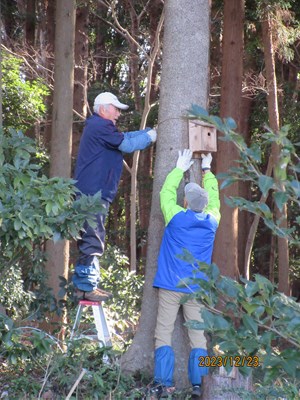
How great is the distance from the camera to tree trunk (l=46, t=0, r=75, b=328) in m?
14.6

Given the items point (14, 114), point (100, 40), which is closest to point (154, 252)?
point (14, 114)

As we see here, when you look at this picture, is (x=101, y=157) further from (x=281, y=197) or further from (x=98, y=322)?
(x=281, y=197)

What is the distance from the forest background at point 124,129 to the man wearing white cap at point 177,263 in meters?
0.44

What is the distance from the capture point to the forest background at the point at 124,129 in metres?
6.07

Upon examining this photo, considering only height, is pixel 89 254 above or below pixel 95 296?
above

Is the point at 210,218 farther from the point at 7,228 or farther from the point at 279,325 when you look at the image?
the point at 279,325

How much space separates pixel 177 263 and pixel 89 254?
894mm

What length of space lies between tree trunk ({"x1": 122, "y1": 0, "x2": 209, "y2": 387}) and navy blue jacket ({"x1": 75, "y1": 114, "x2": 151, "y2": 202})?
10.9 inches

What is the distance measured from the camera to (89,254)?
7.54 metres

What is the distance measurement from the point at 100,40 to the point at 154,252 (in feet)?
70.3

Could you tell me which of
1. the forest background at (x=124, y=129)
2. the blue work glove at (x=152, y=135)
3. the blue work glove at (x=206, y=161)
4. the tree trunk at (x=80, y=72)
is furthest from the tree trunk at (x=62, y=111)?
the blue work glove at (x=206, y=161)

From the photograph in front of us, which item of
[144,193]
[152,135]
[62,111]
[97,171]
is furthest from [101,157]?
[144,193]

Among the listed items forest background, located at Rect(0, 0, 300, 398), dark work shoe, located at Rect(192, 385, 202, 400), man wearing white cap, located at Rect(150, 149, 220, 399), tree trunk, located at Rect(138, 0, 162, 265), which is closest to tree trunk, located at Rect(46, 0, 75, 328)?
forest background, located at Rect(0, 0, 300, 398)

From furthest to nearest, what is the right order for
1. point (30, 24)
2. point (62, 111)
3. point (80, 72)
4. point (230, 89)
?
point (30, 24)
point (80, 72)
point (230, 89)
point (62, 111)
